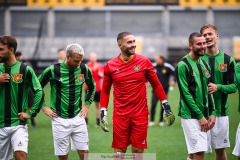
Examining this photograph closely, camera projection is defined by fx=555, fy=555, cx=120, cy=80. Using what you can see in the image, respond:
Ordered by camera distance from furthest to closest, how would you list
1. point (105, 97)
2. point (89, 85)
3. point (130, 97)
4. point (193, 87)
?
point (89, 85) → point (105, 97) → point (130, 97) → point (193, 87)

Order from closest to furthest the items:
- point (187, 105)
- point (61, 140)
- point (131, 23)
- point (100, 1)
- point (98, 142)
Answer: point (187, 105) → point (61, 140) → point (98, 142) → point (100, 1) → point (131, 23)

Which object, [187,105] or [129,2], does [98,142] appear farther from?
[129,2]

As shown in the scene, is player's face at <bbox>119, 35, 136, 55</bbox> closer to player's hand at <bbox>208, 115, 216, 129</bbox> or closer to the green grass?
player's hand at <bbox>208, 115, 216, 129</bbox>

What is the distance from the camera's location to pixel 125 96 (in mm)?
8195

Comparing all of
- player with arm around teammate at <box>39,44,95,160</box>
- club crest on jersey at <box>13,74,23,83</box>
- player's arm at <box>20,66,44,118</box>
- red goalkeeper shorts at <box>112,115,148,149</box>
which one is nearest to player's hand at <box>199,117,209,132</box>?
red goalkeeper shorts at <box>112,115,148,149</box>

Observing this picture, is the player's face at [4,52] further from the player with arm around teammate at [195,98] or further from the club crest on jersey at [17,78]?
the player with arm around teammate at [195,98]

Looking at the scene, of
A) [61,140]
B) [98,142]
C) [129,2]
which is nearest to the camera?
[61,140]

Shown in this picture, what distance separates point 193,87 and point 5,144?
2.80 m

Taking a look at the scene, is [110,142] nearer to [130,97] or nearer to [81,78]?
[81,78]

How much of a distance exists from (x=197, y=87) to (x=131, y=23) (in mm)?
34534

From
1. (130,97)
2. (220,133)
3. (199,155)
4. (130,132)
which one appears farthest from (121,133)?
(220,133)

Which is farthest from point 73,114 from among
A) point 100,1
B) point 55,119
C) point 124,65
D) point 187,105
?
point 100,1

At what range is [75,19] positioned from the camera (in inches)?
1670

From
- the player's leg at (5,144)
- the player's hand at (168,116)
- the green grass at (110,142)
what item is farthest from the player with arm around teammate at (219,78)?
the player's leg at (5,144)
